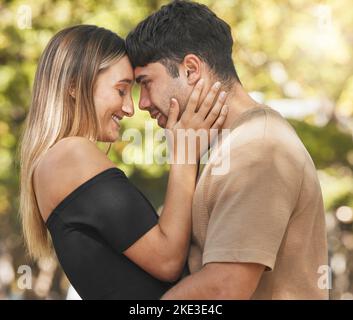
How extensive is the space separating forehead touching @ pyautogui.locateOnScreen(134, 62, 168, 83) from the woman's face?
0.13ft

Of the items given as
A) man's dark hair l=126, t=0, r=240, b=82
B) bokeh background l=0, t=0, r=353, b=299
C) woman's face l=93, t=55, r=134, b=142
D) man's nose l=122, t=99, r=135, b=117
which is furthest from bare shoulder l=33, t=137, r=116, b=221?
bokeh background l=0, t=0, r=353, b=299

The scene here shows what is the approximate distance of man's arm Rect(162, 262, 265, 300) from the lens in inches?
93.2

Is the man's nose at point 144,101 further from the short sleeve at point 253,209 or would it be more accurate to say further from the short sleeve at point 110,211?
the short sleeve at point 253,209

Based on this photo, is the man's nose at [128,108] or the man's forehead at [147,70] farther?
the man's nose at [128,108]

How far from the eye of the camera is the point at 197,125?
2.79 metres

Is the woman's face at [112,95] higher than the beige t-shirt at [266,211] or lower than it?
higher

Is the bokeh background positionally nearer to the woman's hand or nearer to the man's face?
the man's face

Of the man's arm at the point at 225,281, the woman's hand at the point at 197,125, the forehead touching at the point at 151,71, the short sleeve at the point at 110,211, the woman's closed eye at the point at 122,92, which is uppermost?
the forehead touching at the point at 151,71

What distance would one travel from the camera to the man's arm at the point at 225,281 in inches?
93.2

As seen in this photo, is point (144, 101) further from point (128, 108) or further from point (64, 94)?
point (64, 94)

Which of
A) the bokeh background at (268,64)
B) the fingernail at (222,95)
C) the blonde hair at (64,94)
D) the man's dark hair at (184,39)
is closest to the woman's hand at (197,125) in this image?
the fingernail at (222,95)

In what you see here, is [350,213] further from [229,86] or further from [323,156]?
[229,86]

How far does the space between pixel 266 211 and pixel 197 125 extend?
550 millimetres

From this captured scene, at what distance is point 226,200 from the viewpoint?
241 centimetres
